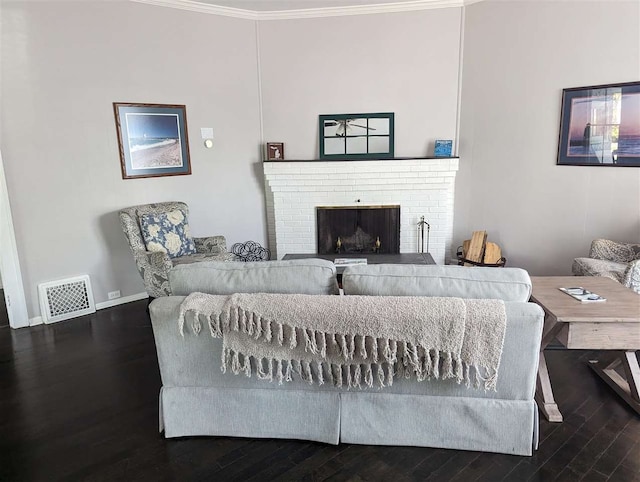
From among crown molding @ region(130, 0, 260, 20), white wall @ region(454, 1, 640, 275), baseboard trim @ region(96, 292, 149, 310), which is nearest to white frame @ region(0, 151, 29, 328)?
baseboard trim @ region(96, 292, 149, 310)

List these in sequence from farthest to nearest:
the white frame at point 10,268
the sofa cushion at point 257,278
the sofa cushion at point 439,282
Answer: the white frame at point 10,268, the sofa cushion at point 257,278, the sofa cushion at point 439,282

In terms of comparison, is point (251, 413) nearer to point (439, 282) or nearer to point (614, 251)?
point (439, 282)

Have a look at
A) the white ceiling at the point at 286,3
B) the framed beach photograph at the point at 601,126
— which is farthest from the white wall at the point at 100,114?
the framed beach photograph at the point at 601,126

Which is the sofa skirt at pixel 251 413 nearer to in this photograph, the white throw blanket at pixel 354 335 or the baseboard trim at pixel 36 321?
the white throw blanket at pixel 354 335

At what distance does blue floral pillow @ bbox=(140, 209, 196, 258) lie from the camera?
3906mm

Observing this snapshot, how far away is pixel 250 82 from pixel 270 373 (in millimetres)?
3720

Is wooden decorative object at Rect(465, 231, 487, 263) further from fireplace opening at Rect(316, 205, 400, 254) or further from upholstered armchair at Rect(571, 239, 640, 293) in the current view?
upholstered armchair at Rect(571, 239, 640, 293)

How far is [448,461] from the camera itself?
6.50 ft

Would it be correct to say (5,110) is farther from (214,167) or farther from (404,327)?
(404,327)

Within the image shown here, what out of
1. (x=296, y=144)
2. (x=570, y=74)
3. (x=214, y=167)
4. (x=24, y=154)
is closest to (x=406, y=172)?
(x=296, y=144)

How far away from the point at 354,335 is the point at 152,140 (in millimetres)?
3285

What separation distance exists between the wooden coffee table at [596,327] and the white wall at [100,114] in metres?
3.41

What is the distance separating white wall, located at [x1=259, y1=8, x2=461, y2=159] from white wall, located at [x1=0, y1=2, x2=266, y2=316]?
1.02 feet

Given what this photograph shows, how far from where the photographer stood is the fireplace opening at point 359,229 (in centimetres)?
491
